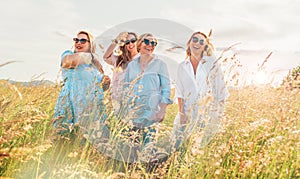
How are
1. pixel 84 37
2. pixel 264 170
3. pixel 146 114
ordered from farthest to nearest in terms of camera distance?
pixel 84 37 → pixel 146 114 → pixel 264 170

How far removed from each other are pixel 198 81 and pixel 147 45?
0.71m

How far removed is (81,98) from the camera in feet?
11.6

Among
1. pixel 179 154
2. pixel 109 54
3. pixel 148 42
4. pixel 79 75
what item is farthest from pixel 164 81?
pixel 179 154

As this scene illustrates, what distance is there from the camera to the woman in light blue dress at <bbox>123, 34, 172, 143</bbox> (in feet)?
11.4

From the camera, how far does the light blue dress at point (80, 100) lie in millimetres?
3018

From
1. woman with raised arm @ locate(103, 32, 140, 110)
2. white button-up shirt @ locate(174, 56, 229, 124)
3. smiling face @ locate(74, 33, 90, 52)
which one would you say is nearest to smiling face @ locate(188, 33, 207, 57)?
white button-up shirt @ locate(174, 56, 229, 124)

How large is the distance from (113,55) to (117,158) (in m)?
1.70

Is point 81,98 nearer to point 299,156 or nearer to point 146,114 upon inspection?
point 146,114

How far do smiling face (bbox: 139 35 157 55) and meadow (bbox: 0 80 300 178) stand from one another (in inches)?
42.1

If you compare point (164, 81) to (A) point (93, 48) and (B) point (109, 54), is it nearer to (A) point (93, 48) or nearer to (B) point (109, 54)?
(B) point (109, 54)

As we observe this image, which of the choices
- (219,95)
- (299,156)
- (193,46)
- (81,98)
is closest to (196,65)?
(193,46)

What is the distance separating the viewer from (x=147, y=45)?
12.5ft

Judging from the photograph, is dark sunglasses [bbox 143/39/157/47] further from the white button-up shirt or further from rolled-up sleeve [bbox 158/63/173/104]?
the white button-up shirt

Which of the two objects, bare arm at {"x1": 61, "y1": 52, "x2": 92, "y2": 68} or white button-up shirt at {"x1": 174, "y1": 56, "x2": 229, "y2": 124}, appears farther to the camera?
bare arm at {"x1": 61, "y1": 52, "x2": 92, "y2": 68}
